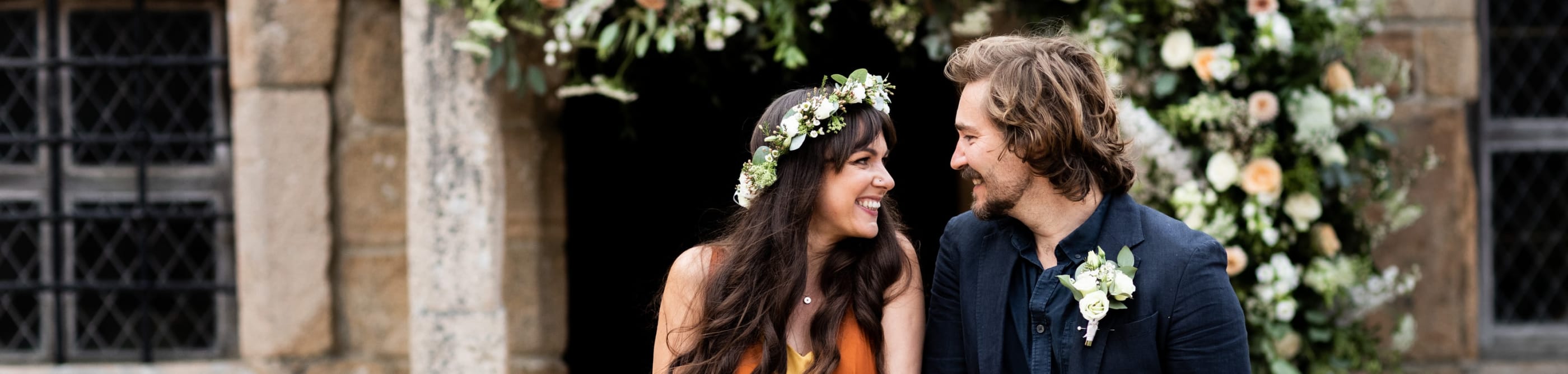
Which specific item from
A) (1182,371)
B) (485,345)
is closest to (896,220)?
(1182,371)

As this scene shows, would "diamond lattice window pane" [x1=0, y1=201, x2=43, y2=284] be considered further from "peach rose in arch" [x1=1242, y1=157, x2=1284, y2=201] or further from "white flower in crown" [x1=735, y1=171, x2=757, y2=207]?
"peach rose in arch" [x1=1242, y1=157, x2=1284, y2=201]

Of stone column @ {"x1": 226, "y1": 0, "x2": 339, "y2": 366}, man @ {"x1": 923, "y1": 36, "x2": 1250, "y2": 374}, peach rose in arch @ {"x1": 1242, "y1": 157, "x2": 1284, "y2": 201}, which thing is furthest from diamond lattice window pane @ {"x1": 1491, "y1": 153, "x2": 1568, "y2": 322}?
stone column @ {"x1": 226, "y1": 0, "x2": 339, "y2": 366}

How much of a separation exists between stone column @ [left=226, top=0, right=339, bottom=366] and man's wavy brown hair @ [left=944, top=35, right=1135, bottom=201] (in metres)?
2.21

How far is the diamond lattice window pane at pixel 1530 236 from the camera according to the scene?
3.60 meters

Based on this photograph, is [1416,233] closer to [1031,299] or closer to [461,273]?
[1031,299]

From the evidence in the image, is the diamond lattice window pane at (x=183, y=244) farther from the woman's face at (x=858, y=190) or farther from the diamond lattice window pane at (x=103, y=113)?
the woman's face at (x=858, y=190)

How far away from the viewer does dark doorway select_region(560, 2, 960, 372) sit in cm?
408

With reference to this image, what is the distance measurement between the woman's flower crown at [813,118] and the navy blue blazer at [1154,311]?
0.37 m

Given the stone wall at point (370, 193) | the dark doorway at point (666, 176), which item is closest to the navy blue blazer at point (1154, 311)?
the dark doorway at point (666, 176)

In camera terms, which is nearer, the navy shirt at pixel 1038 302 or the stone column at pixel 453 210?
the navy shirt at pixel 1038 302

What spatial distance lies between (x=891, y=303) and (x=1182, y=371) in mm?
569

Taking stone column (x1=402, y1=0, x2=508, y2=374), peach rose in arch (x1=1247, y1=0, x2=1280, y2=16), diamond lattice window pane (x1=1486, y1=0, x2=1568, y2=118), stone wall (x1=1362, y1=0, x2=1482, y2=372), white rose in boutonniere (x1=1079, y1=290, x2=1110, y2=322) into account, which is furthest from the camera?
diamond lattice window pane (x1=1486, y1=0, x2=1568, y2=118)

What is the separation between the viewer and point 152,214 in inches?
143

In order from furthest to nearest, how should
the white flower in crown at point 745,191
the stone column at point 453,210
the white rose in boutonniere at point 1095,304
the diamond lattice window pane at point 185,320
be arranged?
the diamond lattice window pane at point 185,320 < the stone column at point 453,210 < the white flower in crown at point 745,191 < the white rose in boutonniere at point 1095,304
